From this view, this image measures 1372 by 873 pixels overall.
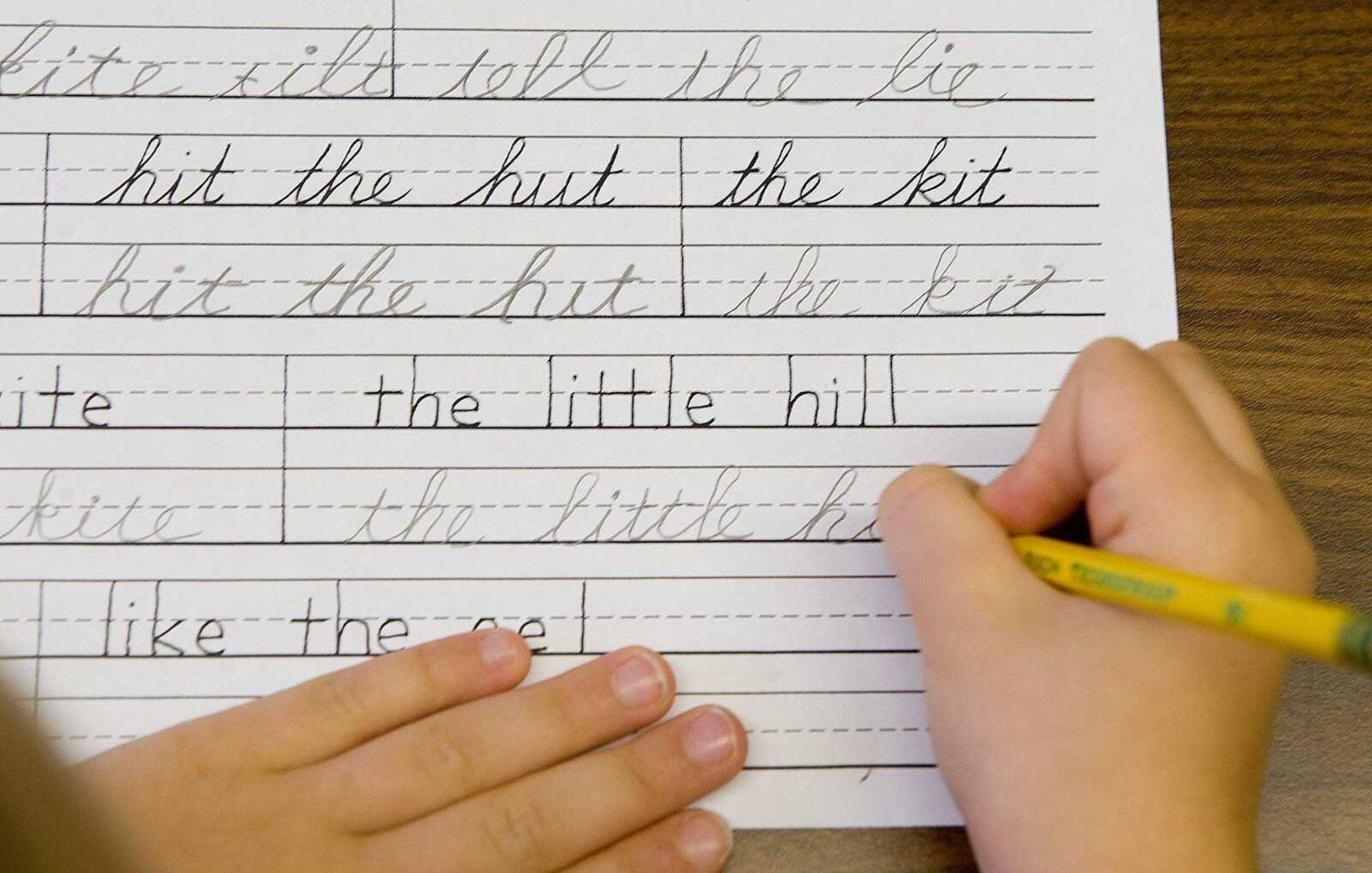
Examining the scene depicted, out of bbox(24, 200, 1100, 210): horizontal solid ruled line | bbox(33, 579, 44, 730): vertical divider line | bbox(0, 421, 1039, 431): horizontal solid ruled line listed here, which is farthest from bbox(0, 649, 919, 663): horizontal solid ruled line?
bbox(24, 200, 1100, 210): horizontal solid ruled line

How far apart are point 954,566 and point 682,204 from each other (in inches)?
9.1

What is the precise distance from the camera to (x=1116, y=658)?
0.42 meters

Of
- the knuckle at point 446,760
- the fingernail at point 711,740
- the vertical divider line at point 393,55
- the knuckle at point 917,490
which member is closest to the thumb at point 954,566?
the knuckle at point 917,490

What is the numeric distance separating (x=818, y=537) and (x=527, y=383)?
0.16 m

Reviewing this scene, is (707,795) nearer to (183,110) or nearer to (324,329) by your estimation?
(324,329)

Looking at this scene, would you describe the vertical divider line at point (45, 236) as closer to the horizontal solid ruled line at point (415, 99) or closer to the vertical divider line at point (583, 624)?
the horizontal solid ruled line at point (415, 99)

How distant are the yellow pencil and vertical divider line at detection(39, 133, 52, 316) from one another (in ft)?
1.60

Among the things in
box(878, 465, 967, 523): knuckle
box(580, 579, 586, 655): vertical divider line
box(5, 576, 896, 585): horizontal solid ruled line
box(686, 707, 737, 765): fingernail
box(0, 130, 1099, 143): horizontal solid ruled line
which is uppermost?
box(0, 130, 1099, 143): horizontal solid ruled line

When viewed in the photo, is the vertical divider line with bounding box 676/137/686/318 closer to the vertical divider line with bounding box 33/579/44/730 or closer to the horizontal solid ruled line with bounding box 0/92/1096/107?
the horizontal solid ruled line with bounding box 0/92/1096/107

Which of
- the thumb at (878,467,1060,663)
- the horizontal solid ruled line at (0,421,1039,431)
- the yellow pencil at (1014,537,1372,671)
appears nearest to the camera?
the yellow pencil at (1014,537,1372,671)

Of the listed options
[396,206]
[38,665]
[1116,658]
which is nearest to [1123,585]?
[1116,658]

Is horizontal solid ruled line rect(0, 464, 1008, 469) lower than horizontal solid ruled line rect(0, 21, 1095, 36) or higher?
lower

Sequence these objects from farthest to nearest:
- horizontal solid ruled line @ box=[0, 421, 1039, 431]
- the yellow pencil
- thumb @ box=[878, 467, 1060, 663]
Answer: horizontal solid ruled line @ box=[0, 421, 1039, 431], thumb @ box=[878, 467, 1060, 663], the yellow pencil

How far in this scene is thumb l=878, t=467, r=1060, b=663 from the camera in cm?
44
